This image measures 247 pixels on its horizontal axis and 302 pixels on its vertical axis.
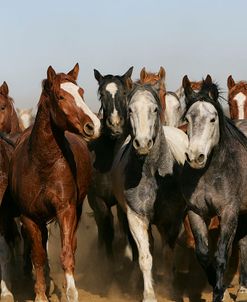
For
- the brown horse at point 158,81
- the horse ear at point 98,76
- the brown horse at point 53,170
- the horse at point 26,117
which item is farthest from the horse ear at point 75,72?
the horse at point 26,117

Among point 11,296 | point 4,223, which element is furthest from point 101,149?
point 11,296

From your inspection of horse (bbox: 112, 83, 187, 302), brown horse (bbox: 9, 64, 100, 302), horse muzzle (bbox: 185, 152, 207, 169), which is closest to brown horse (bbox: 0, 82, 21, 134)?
brown horse (bbox: 9, 64, 100, 302)

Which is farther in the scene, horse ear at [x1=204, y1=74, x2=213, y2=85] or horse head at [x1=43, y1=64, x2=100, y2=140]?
horse ear at [x1=204, y1=74, x2=213, y2=85]

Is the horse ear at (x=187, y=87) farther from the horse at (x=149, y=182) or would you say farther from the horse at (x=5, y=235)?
the horse at (x=5, y=235)

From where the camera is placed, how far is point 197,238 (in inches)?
330

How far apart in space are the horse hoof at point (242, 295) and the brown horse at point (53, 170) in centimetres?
198

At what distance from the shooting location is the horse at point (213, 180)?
804 cm

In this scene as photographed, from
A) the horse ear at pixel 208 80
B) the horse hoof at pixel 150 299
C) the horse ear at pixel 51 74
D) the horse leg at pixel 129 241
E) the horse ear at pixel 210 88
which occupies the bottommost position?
the horse hoof at pixel 150 299

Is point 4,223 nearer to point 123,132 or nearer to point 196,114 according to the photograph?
point 123,132

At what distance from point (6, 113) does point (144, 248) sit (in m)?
3.88

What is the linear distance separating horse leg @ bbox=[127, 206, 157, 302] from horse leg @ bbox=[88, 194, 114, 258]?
1858mm

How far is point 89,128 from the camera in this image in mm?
7996

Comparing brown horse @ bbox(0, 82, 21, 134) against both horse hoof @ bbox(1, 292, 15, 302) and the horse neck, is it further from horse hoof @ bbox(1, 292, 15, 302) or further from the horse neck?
the horse neck

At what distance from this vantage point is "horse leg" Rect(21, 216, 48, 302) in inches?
342
